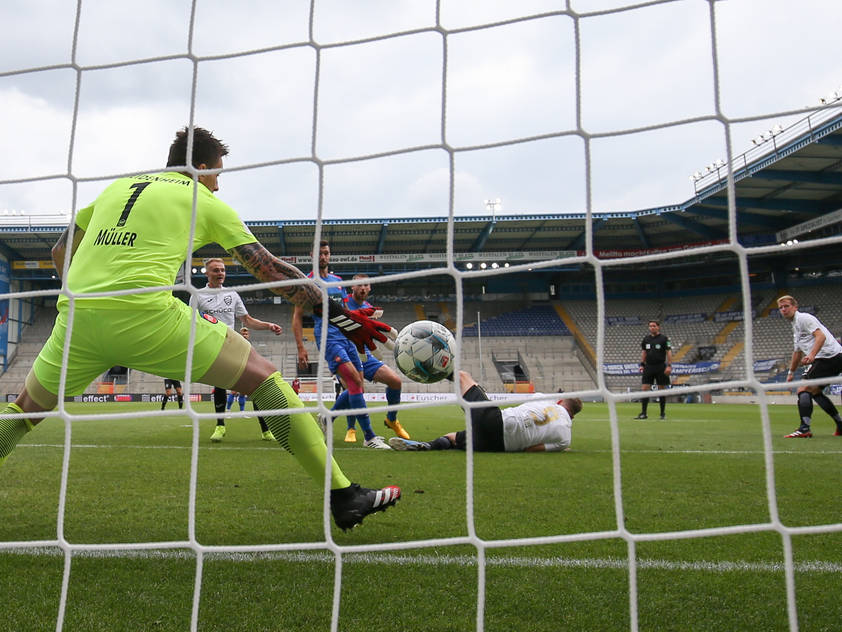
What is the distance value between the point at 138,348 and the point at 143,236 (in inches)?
17.0

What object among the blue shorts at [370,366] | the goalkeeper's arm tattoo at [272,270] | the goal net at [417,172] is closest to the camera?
the goal net at [417,172]

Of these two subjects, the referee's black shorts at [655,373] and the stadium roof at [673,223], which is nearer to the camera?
the referee's black shorts at [655,373]

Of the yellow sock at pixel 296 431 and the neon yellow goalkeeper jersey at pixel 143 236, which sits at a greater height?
the neon yellow goalkeeper jersey at pixel 143 236

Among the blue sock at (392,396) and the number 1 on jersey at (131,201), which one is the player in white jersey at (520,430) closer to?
the blue sock at (392,396)

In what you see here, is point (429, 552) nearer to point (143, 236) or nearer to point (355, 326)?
point (355, 326)

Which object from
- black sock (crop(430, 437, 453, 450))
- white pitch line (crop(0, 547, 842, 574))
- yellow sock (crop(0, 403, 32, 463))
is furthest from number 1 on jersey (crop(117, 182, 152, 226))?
black sock (crop(430, 437, 453, 450))

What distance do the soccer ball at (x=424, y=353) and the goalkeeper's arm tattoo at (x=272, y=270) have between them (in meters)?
1.75

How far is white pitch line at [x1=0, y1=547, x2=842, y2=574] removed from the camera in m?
1.97

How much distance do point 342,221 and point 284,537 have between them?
2106 centimetres

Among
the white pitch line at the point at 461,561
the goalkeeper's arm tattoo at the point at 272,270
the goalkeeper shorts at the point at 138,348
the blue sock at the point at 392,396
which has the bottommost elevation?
the white pitch line at the point at 461,561

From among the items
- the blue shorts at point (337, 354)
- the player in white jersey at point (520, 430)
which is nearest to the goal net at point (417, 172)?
the player in white jersey at point (520, 430)

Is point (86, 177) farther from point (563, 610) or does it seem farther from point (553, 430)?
point (553, 430)

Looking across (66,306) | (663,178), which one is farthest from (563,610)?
(663,178)

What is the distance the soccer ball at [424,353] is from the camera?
4.14 metres
